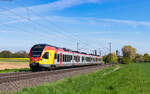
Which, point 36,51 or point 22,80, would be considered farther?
point 36,51

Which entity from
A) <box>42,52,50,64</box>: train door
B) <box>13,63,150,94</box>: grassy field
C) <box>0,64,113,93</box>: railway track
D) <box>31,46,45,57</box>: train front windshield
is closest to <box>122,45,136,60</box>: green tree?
<box>42,52,50,64</box>: train door

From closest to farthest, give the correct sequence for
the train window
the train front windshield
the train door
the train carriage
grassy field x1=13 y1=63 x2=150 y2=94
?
grassy field x1=13 y1=63 x2=150 y2=94, the train carriage, the train front windshield, the train door, the train window

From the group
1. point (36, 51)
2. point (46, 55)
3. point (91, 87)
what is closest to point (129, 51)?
point (46, 55)

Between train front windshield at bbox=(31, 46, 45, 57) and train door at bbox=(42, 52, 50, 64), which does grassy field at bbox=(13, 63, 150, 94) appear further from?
train front windshield at bbox=(31, 46, 45, 57)

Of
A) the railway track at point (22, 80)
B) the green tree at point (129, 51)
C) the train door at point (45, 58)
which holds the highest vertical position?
the green tree at point (129, 51)

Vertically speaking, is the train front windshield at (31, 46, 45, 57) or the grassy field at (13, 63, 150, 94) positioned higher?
the train front windshield at (31, 46, 45, 57)

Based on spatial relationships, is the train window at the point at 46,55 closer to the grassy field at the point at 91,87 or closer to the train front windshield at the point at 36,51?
the train front windshield at the point at 36,51

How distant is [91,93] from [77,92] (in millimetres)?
765

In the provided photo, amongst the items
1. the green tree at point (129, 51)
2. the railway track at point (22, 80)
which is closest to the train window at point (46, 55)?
the railway track at point (22, 80)

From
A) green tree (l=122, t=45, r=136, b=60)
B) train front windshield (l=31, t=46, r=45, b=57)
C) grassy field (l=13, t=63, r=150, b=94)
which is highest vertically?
green tree (l=122, t=45, r=136, b=60)

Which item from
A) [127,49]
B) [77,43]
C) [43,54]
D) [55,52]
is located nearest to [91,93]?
[43,54]

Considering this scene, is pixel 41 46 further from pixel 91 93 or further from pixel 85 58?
pixel 85 58

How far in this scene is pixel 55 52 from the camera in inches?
1077

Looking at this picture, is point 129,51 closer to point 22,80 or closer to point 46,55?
point 46,55
